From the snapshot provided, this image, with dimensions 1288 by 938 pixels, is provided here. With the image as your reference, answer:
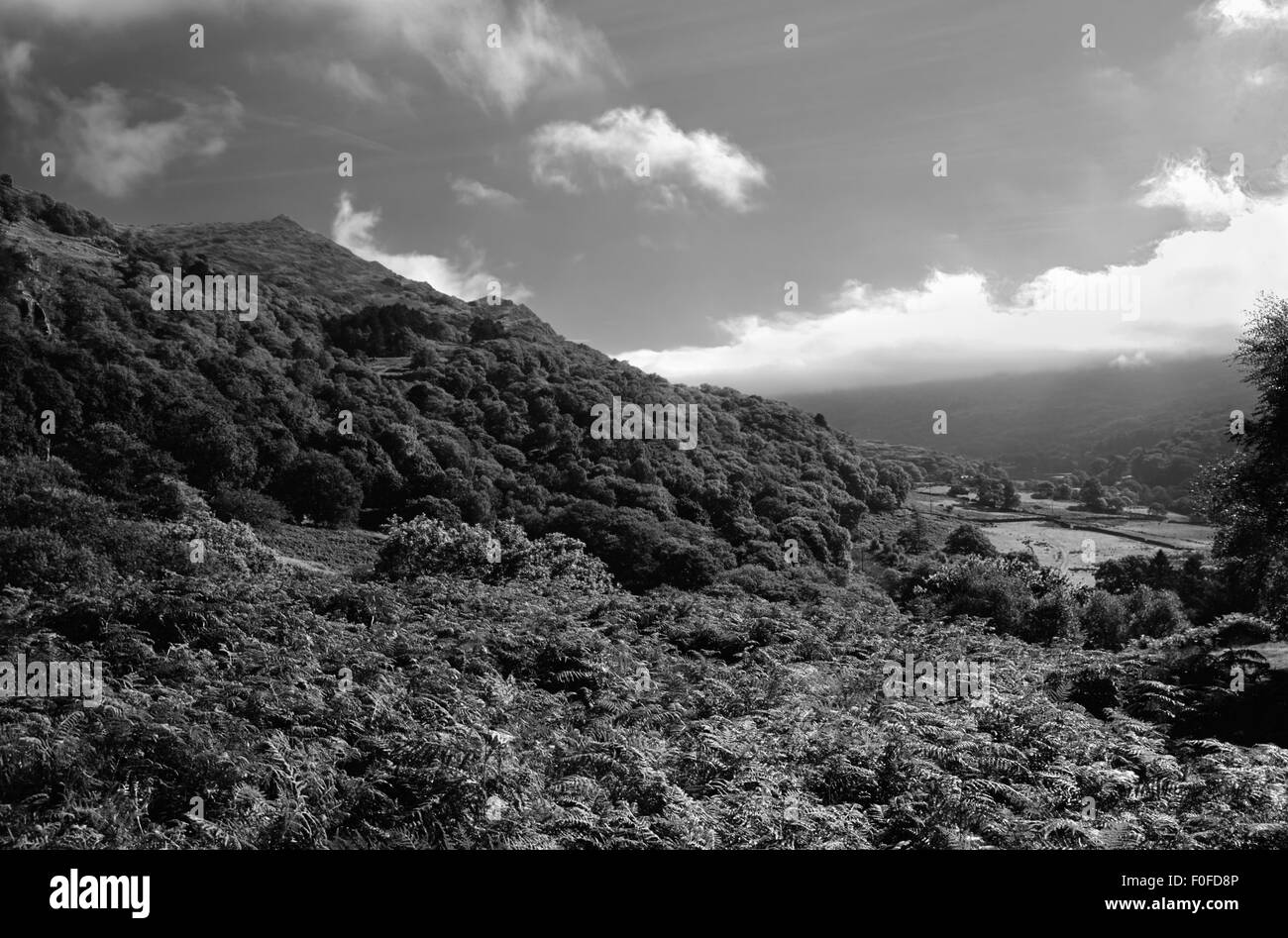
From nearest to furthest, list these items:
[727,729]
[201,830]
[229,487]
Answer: [201,830]
[727,729]
[229,487]

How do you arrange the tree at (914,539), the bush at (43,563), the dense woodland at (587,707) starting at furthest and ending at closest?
the tree at (914,539), the bush at (43,563), the dense woodland at (587,707)

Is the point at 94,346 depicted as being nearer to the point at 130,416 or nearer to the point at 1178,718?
the point at 130,416

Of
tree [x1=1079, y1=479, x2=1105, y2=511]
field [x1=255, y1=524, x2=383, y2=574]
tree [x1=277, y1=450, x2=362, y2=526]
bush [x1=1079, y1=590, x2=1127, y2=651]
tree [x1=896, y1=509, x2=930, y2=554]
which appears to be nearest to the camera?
bush [x1=1079, y1=590, x2=1127, y2=651]

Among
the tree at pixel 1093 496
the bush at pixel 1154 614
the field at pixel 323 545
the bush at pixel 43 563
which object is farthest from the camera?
the tree at pixel 1093 496

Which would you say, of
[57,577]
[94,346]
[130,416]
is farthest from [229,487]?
[57,577]

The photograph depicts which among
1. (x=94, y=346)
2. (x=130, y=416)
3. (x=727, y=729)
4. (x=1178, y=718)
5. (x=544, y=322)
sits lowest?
(x=1178, y=718)

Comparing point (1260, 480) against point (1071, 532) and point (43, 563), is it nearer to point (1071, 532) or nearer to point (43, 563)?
point (43, 563)

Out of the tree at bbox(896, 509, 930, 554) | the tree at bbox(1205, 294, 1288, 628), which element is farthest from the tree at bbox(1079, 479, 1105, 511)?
the tree at bbox(1205, 294, 1288, 628)

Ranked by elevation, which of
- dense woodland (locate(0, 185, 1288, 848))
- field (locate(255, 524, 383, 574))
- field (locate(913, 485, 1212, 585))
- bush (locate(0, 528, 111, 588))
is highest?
bush (locate(0, 528, 111, 588))

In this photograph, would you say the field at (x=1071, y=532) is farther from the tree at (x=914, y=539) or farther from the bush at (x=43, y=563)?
the bush at (x=43, y=563)

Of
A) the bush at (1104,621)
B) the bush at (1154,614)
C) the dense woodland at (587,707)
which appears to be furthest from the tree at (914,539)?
the dense woodland at (587,707)

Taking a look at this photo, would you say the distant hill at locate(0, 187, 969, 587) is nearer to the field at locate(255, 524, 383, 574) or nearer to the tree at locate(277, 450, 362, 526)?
the tree at locate(277, 450, 362, 526)
